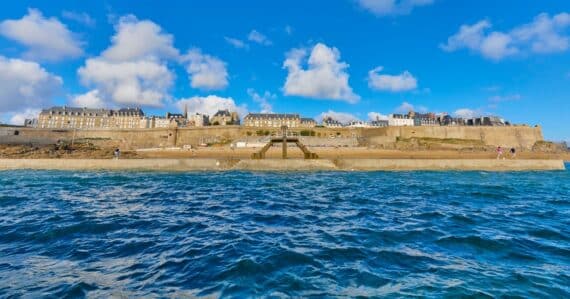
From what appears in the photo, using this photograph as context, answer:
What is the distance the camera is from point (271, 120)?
118188mm

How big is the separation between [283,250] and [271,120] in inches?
4445

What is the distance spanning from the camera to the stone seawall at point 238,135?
79438mm

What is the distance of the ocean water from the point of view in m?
4.62

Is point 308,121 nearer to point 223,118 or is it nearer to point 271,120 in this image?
point 271,120

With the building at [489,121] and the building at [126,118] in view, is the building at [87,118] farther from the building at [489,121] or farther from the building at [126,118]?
the building at [489,121]

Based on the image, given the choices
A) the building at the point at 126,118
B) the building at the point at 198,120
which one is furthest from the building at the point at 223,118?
the building at the point at 126,118

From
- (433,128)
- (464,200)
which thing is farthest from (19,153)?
(433,128)

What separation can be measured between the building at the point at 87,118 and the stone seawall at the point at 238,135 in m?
27.8

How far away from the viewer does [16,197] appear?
565 inches

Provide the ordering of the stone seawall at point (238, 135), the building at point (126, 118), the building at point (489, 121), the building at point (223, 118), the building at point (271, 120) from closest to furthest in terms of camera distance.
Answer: the stone seawall at point (238, 135) < the building at point (489, 121) < the building at point (126, 118) < the building at point (271, 120) < the building at point (223, 118)

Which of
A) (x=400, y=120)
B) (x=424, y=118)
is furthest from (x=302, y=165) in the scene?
(x=424, y=118)

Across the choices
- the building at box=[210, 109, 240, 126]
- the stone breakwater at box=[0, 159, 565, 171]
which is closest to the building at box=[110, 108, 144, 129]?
the building at box=[210, 109, 240, 126]

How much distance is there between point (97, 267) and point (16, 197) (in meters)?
13.3

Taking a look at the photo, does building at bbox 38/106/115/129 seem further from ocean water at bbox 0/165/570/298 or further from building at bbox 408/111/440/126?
building at bbox 408/111/440/126
